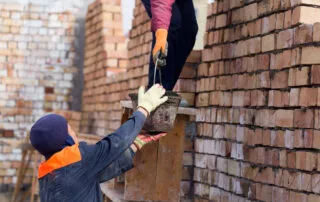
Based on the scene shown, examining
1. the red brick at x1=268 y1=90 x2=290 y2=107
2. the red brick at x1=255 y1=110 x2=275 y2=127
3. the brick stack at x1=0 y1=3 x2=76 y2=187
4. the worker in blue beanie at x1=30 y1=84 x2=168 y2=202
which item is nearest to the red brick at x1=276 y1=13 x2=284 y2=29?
the red brick at x1=268 y1=90 x2=290 y2=107

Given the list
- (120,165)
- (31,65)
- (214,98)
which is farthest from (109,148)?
(31,65)

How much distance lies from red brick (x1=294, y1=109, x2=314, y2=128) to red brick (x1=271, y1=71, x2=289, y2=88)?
0.21 meters

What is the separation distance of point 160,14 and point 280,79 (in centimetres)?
75

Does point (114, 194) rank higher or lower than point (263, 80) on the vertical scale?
lower

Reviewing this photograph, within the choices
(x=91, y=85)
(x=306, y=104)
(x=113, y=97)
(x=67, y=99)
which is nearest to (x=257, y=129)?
(x=306, y=104)

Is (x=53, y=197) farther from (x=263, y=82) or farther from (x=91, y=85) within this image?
(x=91, y=85)

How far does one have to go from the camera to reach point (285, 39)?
11.6ft

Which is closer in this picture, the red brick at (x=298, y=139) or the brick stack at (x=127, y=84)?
the red brick at (x=298, y=139)

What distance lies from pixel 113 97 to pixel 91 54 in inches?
65.9

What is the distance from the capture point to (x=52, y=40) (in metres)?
9.05

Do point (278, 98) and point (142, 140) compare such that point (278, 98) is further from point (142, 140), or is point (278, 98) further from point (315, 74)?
point (142, 140)

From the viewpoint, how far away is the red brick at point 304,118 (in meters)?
3.24

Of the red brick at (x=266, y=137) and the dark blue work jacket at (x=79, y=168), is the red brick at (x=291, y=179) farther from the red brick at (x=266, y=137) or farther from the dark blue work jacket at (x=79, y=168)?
the dark blue work jacket at (x=79, y=168)

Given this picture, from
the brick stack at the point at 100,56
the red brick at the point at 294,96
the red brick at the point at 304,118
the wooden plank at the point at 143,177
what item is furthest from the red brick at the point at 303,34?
the brick stack at the point at 100,56
